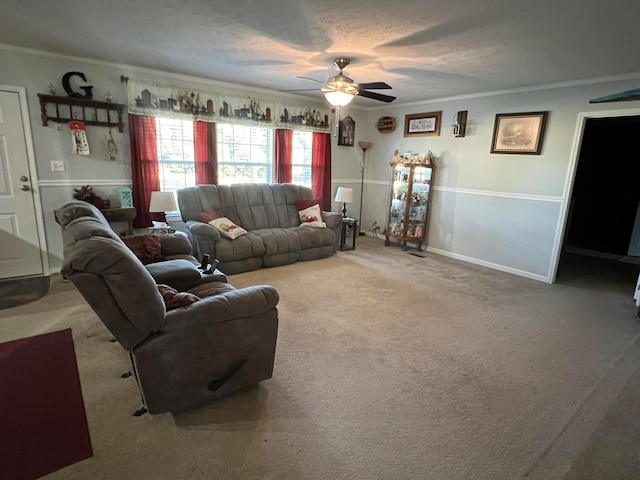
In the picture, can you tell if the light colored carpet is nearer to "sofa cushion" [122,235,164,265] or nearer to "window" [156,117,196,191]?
"sofa cushion" [122,235,164,265]

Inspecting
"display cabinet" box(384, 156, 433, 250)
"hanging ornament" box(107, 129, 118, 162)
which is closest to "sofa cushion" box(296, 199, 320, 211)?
"display cabinet" box(384, 156, 433, 250)

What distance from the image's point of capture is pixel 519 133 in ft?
14.3

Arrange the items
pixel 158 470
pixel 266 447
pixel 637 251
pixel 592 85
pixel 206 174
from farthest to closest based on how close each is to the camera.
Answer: pixel 637 251
pixel 206 174
pixel 592 85
pixel 266 447
pixel 158 470

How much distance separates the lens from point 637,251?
560 cm

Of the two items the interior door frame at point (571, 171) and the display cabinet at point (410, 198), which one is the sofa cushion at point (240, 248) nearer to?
the display cabinet at point (410, 198)

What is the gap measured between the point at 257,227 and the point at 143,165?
162 cm

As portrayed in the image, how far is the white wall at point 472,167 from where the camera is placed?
145 inches

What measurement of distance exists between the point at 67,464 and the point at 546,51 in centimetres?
431

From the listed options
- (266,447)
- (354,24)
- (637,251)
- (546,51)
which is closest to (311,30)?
(354,24)

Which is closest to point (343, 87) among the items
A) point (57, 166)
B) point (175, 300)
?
point (175, 300)

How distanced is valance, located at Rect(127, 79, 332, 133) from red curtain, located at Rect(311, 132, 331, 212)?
170 millimetres

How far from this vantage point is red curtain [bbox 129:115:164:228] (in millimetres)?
4121

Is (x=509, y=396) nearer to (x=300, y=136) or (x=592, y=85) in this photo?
(x=592, y=85)

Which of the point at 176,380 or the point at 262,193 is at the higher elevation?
the point at 262,193
